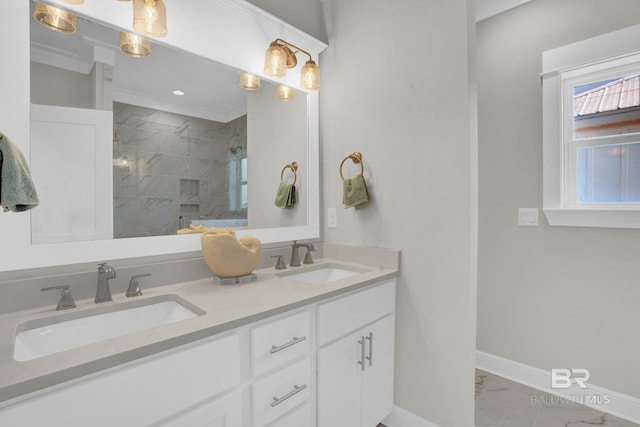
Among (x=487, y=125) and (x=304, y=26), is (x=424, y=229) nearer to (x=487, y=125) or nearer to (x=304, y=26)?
(x=487, y=125)

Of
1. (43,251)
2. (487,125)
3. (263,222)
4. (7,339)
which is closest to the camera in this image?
(7,339)

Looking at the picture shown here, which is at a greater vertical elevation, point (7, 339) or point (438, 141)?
point (438, 141)

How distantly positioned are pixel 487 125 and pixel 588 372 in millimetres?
1695

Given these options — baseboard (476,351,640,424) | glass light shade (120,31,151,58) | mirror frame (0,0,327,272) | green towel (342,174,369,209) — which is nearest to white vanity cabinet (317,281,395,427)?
green towel (342,174,369,209)

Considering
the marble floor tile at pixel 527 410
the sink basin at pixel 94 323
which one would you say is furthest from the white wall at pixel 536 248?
the sink basin at pixel 94 323

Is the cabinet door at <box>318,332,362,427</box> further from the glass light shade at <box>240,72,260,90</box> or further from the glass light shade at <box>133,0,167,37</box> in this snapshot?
the glass light shade at <box>133,0,167,37</box>

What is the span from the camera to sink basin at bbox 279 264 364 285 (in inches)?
67.1

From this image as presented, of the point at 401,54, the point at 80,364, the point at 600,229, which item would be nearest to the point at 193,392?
the point at 80,364

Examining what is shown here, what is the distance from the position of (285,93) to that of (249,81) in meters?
0.26

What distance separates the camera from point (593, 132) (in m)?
1.90

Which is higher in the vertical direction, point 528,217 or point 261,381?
point 528,217

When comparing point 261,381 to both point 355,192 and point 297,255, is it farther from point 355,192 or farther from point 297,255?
point 355,192

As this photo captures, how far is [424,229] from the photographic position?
1581 millimetres

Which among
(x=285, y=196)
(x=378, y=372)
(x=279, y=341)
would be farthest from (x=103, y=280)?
(x=378, y=372)
